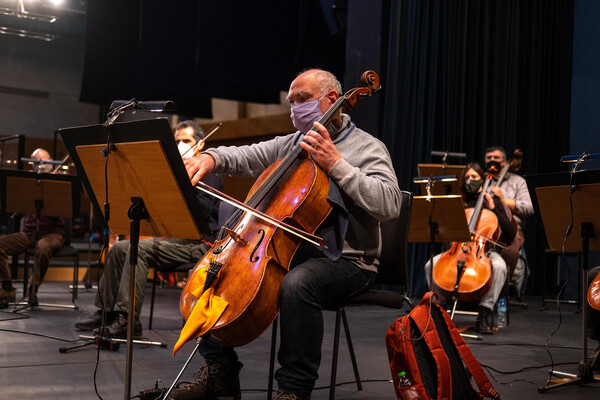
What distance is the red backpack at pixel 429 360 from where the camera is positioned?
2.11 metres

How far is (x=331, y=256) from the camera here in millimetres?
2082

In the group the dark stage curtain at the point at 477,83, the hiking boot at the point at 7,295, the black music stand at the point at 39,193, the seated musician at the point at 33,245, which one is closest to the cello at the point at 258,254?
the black music stand at the point at 39,193

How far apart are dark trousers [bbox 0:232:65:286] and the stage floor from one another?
325mm

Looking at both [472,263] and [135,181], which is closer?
[135,181]

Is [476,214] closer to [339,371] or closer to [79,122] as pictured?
[339,371]

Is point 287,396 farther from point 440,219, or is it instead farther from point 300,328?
point 440,219

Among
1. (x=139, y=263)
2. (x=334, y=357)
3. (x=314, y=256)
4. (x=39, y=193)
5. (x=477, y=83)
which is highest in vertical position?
(x=477, y=83)

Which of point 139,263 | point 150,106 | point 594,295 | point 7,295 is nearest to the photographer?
point 150,106

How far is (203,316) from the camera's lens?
1.84m

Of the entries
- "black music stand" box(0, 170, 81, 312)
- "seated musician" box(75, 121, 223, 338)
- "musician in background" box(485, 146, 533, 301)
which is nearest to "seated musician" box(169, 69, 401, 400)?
"seated musician" box(75, 121, 223, 338)

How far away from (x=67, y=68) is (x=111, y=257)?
9739 millimetres

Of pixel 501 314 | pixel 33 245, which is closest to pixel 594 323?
pixel 501 314

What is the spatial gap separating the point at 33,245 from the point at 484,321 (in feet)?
10.7

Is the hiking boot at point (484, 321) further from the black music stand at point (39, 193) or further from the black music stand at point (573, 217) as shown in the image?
the black music stand at point (39, 193)
